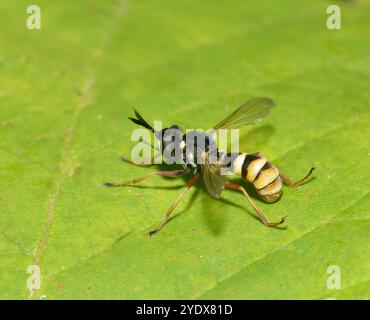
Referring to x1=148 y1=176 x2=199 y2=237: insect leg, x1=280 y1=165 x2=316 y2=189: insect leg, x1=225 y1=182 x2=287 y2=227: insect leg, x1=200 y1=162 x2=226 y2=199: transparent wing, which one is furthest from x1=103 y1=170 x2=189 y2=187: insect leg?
x1=280 y1=165 x2=316 y2=189: insect leg

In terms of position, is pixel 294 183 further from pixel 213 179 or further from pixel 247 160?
pixel 213 179

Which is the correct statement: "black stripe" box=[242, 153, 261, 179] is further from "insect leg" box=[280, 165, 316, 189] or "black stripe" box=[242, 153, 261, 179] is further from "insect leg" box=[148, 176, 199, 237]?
"insect leg" box=[148, 176, 199, 237]

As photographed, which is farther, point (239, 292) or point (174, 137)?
point (174, 137)

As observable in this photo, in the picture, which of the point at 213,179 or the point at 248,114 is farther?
the point at 248,114

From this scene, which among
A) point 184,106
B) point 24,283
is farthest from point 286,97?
point 24,283

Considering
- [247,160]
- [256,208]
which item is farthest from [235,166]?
[256,208]

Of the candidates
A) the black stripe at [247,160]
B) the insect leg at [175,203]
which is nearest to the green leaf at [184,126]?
the insect leg at [175,203]

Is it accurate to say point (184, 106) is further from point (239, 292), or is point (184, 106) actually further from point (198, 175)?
point (239, 292)
